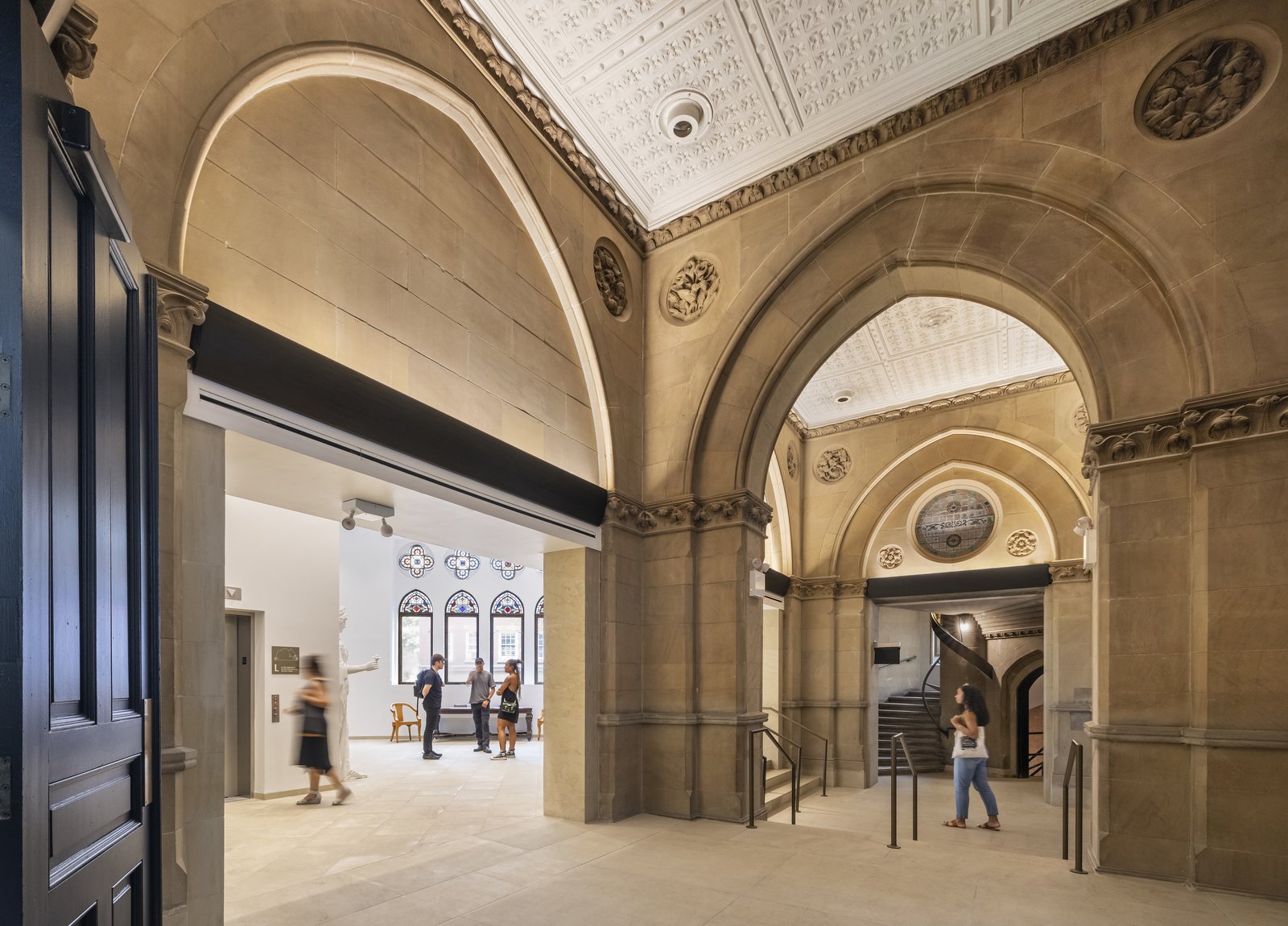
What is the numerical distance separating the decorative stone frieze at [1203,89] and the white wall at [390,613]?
14.0 metres

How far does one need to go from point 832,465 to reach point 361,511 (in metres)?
9.64

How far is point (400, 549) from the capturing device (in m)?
19.5

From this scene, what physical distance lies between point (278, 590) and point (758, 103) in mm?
7372

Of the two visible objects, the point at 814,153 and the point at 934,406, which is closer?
the point at 814,153

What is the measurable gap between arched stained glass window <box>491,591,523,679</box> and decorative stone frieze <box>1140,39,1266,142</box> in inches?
713

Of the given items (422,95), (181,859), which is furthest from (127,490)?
(422,95)

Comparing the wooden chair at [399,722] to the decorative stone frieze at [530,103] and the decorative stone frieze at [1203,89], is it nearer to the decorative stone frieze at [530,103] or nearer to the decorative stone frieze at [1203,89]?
the decorative stone frieze at [530,103]

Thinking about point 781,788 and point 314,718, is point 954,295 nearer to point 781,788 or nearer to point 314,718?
point 781,788

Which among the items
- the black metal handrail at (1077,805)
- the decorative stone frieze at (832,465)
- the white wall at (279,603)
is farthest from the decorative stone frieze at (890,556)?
the white wall at (279,603)

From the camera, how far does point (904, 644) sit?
17547 mm

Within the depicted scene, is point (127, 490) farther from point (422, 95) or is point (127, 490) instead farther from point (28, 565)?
point (422, 95)

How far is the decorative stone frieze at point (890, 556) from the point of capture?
12.8 metres

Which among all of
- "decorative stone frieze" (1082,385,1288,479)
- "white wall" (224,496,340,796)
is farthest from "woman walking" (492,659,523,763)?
"decorative stone frieze" (1082,385,1288,479)

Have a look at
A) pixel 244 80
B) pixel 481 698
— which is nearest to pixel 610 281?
pixel 244 80
